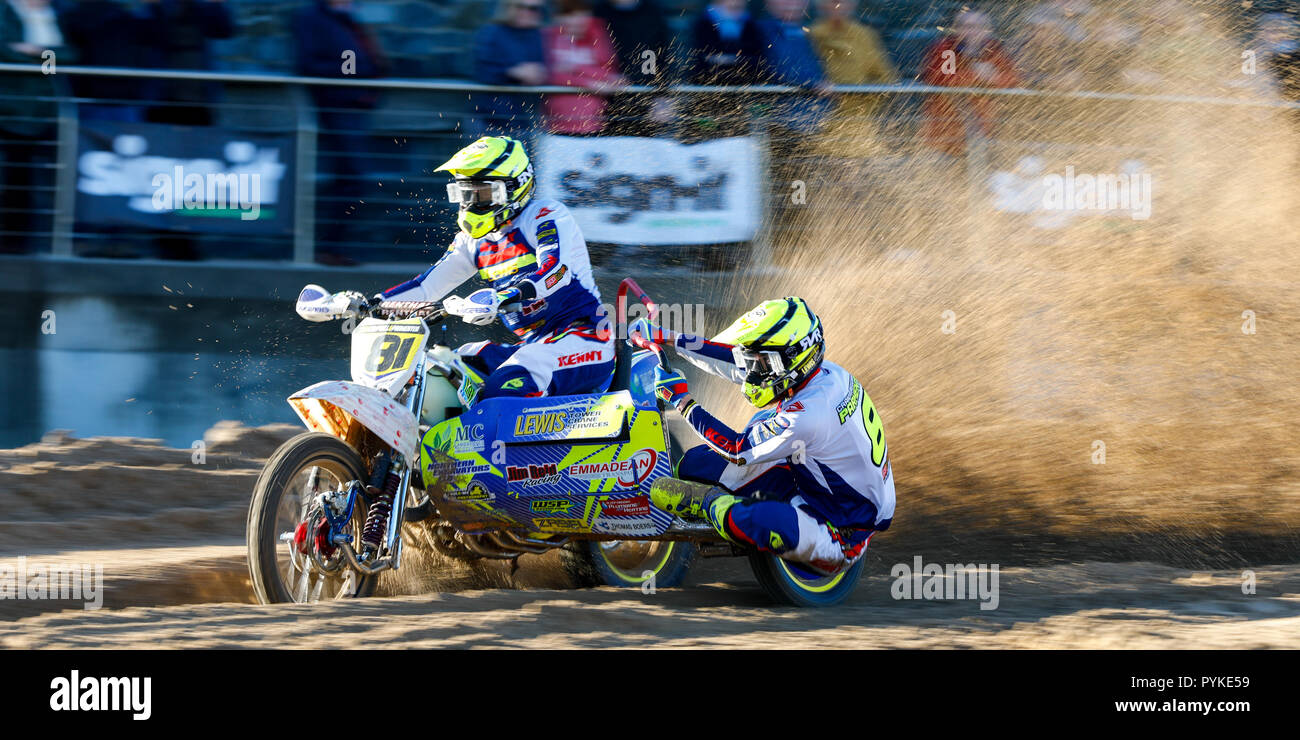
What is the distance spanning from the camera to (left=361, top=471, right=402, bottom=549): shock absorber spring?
5312 mm

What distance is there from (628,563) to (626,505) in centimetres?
103

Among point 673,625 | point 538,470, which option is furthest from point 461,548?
point 673,625

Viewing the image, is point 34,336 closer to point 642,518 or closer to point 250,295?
point 250,295

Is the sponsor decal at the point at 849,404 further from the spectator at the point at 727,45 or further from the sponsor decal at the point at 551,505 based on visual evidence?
the spectator at the point at 727,45

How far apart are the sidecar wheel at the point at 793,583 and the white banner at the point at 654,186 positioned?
12.2 ft

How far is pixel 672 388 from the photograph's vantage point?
18.9 feet

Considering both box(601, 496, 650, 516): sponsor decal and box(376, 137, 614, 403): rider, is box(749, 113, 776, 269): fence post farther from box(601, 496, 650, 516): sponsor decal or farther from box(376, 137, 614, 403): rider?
box(601, 496, 650, 516): sponsor decal

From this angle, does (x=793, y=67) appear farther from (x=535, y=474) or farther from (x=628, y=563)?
(x=535, y=474)

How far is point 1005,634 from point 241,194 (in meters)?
5.94

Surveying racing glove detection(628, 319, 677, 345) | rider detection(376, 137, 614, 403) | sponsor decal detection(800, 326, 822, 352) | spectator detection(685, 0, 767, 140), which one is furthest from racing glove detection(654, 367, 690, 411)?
spectator detection(685, 0, 767, 140)

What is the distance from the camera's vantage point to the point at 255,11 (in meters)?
9.38

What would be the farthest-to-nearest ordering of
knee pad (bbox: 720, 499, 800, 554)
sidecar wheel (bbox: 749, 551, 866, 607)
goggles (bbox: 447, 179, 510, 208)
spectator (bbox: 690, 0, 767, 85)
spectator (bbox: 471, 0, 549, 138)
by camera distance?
spectator (bbox: 690, 0, 767, 85), spectator (bbox: 471, 0, 549, 138), goggles (bbox: 447, 179, 510, 208), sidecar wheel (bbox: 749, 551, 866, 607), knee pad (bbox: 720, 499, 800, 554)

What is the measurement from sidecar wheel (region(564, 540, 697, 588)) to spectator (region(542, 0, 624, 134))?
136 inches

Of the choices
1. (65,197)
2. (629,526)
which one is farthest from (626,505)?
(65,197)
